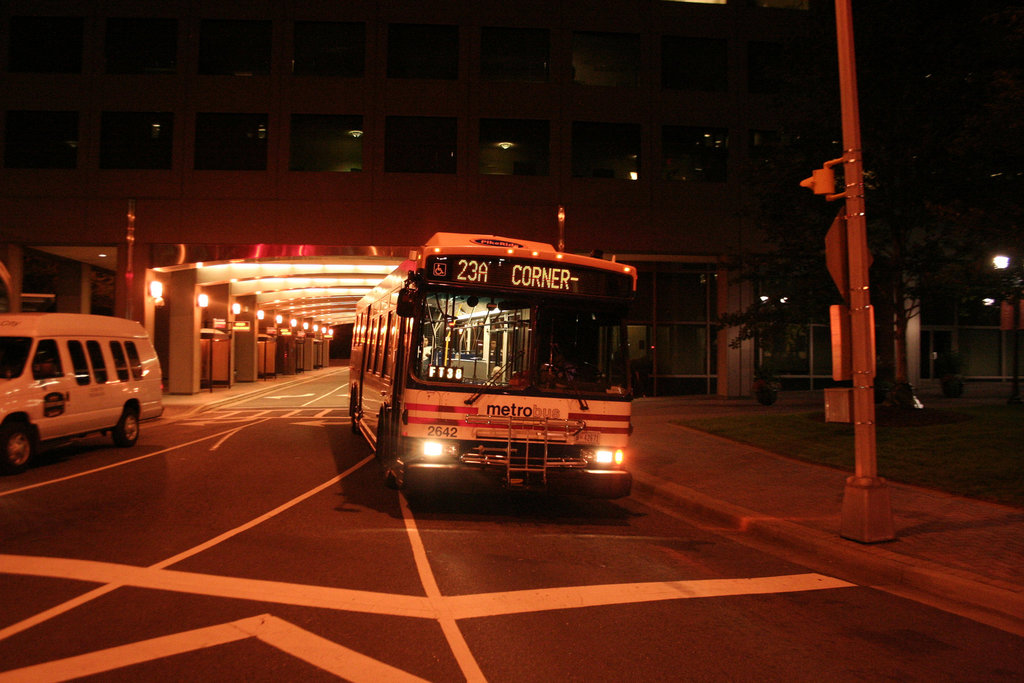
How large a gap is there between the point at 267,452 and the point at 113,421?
2.99 meters

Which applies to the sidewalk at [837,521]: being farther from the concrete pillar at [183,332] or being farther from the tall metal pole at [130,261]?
the concrete pillar at [183,332]

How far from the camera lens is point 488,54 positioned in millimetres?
27000

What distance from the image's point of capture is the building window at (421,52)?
87.7 ft

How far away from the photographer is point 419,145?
26.4 metres

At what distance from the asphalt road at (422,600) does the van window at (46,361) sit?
8.91 ft

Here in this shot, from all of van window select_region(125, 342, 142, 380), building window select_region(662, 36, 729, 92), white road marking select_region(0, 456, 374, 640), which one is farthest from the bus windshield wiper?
building window select_region(662, 36, 729, 92)

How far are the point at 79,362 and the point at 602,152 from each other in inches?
752

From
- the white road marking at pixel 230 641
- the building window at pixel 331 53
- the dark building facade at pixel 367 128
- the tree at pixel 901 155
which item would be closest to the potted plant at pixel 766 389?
the dark building facade at pixel 367 128

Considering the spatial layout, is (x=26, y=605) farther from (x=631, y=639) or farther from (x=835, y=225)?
(x=835, y=225)

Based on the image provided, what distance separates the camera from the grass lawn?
33.9ft

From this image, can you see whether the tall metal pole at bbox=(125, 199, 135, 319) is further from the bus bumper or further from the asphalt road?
the bus bumper

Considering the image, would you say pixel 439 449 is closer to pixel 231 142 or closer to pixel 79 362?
pixel 79 362

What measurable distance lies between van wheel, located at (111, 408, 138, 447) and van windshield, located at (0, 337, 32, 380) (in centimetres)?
298

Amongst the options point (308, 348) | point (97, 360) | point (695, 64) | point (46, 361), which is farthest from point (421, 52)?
point (308, 348)
